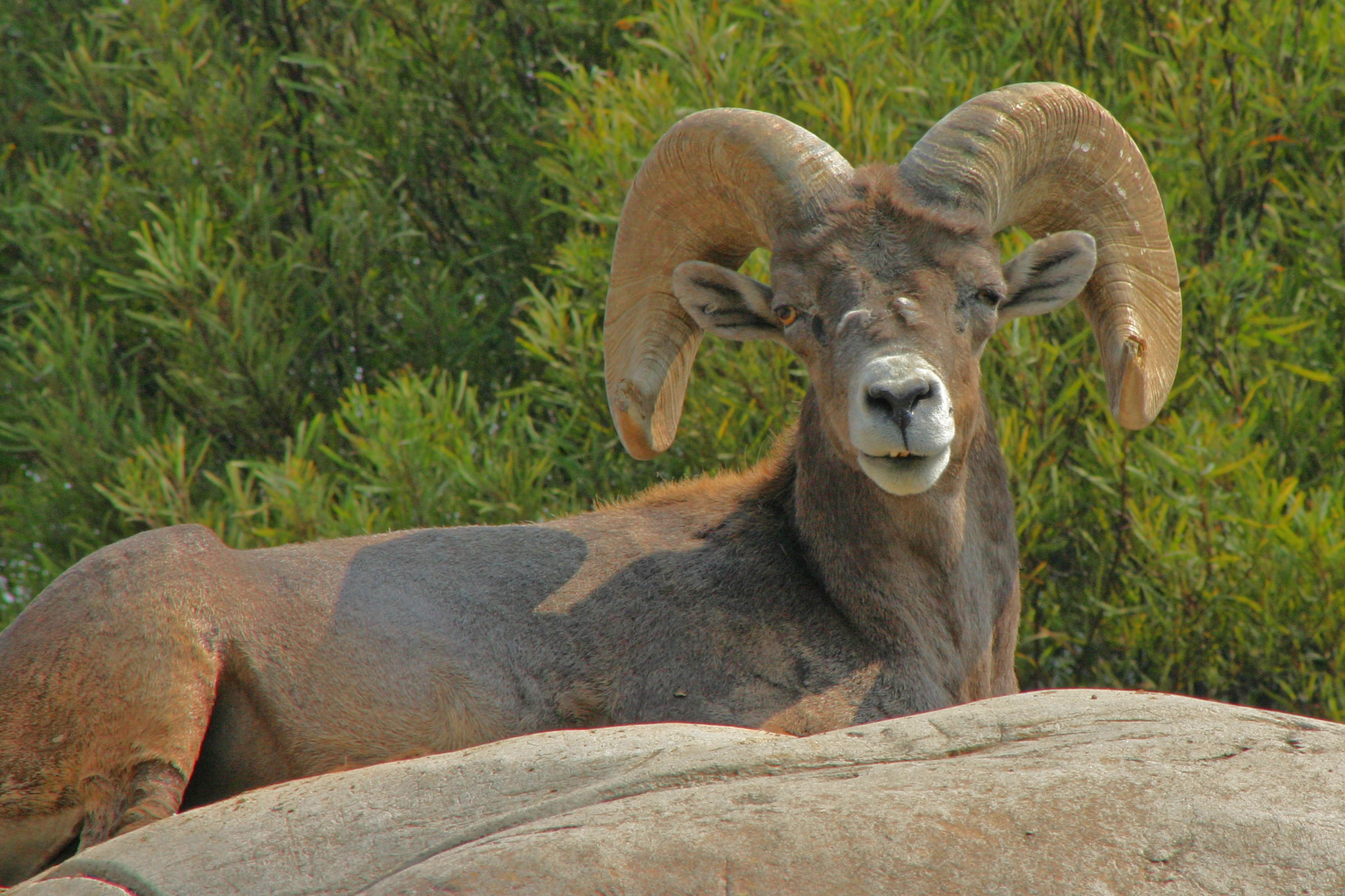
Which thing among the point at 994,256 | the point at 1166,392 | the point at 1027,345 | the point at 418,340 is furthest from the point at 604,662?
the point at 418,340

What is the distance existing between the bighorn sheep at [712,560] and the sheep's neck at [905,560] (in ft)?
0.04

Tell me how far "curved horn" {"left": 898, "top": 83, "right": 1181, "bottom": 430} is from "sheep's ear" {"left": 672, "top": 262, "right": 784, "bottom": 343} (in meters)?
0.91

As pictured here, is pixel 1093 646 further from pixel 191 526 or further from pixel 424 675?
pixel 191 526

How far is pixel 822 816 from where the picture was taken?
12.6ft

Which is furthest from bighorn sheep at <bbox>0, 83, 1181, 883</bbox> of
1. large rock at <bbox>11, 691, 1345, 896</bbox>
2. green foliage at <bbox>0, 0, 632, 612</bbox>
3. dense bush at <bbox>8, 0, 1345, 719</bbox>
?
green foliage at <bbox>0, 0, 632, 612</bbox>

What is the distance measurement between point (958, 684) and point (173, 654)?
10.1 feet

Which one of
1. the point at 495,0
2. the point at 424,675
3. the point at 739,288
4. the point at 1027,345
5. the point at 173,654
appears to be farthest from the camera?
the point at 495,0

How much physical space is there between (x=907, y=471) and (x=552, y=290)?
775 cm

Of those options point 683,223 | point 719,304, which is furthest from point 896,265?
point 683,223

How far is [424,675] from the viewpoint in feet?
19.2

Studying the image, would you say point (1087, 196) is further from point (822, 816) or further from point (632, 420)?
point (822, 816)

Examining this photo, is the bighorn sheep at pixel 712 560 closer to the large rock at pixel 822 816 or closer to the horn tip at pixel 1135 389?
the horn tip at pixel 1135 389

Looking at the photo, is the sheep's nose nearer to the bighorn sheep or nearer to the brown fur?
the bighorn sheep

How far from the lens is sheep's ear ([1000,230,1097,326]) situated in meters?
6.34
